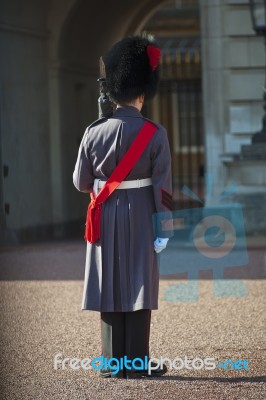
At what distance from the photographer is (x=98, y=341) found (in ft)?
19.2

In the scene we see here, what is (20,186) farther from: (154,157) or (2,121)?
(154,157)

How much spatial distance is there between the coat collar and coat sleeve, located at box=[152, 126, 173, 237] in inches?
5.4

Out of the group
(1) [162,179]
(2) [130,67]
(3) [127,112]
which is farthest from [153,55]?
(1) [162,179]

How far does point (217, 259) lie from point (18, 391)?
4803mm

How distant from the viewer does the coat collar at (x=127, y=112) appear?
4.86 meters

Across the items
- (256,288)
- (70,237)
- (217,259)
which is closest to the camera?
(256,288)

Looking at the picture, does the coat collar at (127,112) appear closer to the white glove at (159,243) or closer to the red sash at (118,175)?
the red sash at (118,175)

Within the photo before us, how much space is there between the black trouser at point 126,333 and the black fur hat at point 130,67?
0.99 meters

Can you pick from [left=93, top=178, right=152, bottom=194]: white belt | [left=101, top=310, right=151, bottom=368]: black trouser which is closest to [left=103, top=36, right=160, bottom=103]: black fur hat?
[left=93, top=178, right=152, bottom=194]: white belt

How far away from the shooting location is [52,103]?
13.3 meters

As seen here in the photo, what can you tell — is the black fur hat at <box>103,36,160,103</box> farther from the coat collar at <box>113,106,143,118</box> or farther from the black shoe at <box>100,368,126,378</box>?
the black shoe at <box>100,368,126,378</box>

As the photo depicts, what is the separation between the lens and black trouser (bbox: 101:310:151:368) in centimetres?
485

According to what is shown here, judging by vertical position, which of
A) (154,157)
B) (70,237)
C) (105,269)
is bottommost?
(70,237)

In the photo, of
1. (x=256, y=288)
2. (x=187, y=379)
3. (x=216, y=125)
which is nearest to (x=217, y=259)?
(x=256, y=288)
